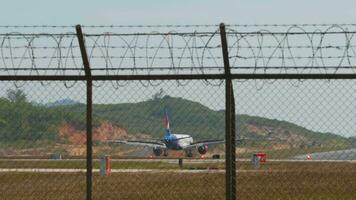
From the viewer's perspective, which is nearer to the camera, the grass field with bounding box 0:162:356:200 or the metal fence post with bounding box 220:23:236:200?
the metal fence post with bounding box 220:23:236:200

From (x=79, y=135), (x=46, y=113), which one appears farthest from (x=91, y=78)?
(x=79, y=135)

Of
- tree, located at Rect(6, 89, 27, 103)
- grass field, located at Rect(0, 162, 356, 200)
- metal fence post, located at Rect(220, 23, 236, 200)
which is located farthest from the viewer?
grass field, located at Rect(0, 162, 356, 200)

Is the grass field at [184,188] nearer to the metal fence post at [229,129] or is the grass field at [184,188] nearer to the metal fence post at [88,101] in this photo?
the metal fence post at [88,101]

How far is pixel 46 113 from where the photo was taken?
497 ft

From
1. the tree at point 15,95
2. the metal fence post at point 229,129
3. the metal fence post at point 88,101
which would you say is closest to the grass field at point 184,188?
the tree at point 15,95

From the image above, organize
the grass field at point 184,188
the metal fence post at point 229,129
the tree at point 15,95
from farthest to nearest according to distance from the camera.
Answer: the grass field at point 184,188, the tree at point 15,95, the metal fence post at point 229,129

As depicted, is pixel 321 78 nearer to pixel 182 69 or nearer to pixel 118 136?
pixel 182 69

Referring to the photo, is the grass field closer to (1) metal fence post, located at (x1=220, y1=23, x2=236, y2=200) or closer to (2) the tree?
(2) the tree

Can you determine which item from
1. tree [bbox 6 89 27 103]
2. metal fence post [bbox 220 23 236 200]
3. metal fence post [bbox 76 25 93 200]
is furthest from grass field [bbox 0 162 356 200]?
metal fence post [bbox 220 23 236 200]

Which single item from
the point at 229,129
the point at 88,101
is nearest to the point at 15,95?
the point at 88,101

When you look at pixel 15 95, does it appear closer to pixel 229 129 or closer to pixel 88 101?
pixel 88 101

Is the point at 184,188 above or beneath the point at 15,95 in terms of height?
beneath

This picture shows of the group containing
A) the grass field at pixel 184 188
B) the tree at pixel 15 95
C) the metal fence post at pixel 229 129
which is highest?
the tree at pixel 15 95

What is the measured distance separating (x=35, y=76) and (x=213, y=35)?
266 cm
